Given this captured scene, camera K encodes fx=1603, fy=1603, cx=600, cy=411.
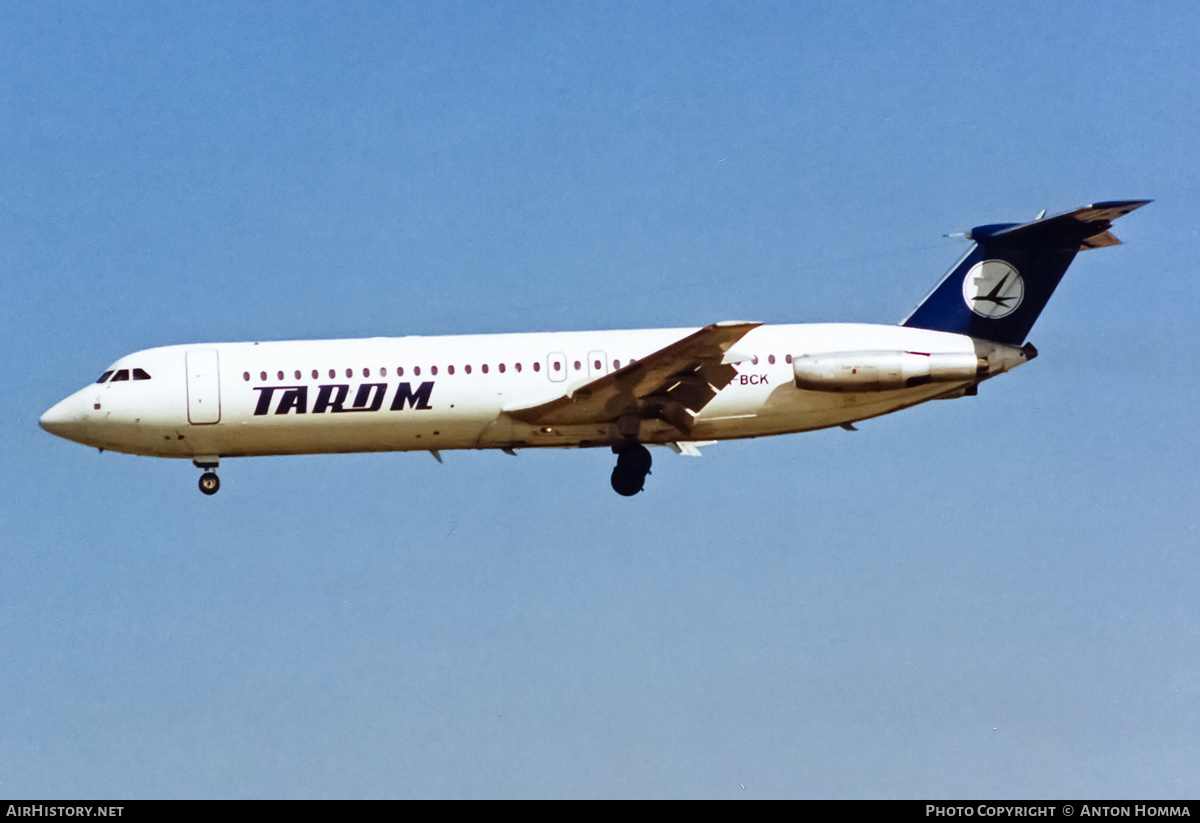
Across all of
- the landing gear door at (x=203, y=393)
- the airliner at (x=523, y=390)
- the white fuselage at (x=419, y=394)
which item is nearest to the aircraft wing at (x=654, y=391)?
the airliner at (x=523, y=390)

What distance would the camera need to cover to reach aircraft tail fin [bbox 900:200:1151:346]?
40.5 m

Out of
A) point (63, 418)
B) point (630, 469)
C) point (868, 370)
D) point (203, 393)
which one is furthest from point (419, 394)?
point (868, 370)

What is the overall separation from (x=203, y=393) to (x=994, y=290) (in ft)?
65.0

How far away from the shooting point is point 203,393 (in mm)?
38500

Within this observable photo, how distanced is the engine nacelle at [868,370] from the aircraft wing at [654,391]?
183cm

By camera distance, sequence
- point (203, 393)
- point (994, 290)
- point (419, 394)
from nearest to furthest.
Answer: point (419, 394) → point (203, 393) → point (994, 290)

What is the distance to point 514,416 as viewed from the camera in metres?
38.5

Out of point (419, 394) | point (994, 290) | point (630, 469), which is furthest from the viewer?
point (994, 290)

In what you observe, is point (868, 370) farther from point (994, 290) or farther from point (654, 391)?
point (654, 391)

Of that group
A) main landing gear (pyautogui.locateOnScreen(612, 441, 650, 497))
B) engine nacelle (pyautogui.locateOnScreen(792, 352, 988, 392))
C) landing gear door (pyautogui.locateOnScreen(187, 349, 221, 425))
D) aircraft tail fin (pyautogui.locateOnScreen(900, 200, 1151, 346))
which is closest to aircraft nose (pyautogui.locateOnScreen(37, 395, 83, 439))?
landing gear door (pyautogui.locateOnScreen(187, 349, 221, 425))

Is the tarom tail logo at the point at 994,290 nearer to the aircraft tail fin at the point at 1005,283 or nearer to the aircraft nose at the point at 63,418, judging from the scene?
the aircraft tail fin at the point at 1005,283
